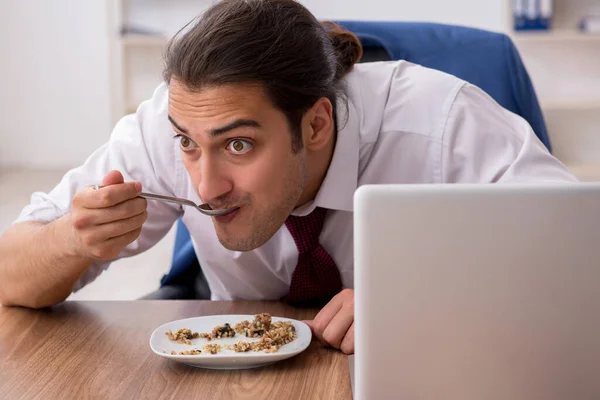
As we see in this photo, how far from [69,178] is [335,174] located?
490 millimetres

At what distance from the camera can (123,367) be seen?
42.6 inches

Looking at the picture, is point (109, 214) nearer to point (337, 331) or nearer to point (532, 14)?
point (337, 331)

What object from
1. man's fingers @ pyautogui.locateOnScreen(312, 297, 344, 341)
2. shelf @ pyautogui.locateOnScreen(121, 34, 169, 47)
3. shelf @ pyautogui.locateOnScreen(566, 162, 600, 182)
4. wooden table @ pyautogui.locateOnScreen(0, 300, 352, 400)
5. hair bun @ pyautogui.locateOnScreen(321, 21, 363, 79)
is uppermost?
hair bun @ pyautogui.locateOnScreen(321, 21, 363, 79)

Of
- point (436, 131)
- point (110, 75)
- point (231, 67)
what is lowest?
point (110, 75)

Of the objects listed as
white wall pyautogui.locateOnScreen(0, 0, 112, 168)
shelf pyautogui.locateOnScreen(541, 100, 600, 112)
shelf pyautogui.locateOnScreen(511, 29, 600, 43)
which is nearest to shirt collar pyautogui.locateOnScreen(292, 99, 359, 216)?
shelf pyautogui.locateOnScreen(511, 29, 600, 43)

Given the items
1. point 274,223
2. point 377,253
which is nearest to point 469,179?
point 274,223

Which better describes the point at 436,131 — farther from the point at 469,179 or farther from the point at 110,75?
the point at 110,75

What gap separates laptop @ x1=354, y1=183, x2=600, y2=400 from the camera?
784mm

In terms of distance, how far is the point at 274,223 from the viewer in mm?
1321

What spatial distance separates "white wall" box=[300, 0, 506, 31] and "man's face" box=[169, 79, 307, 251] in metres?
3.46

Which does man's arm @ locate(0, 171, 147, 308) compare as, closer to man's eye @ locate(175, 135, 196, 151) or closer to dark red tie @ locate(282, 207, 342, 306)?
man's eye @ locate(175, 135, 196, 151)

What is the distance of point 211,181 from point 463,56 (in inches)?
35.2

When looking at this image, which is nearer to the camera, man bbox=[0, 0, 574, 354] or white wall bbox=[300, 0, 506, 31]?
man bbox=[0, 0, 574, 354]

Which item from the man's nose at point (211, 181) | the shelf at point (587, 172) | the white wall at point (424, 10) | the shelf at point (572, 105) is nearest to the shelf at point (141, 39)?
the white wall at point (424, 10)
